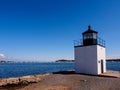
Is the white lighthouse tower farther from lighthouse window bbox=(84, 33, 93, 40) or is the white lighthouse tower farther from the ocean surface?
the ocean surface

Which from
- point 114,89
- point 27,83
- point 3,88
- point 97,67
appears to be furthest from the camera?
point 97,67

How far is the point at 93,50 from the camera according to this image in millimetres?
19953

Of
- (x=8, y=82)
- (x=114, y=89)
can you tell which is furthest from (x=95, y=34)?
(x=8, y=82)

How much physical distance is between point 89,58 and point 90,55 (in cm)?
44

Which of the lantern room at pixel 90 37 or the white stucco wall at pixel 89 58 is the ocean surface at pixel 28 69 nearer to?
the white stucco wall at pixel 89 58

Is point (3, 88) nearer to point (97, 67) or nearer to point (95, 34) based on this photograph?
point (97, 67)

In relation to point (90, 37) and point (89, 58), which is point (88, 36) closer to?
point (90, 37)

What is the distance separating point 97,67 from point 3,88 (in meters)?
11.9

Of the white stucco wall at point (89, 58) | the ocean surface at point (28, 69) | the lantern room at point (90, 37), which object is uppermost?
the lantern room at point (90, 37)

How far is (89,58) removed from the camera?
66.5 ft

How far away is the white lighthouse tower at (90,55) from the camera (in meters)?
19.8

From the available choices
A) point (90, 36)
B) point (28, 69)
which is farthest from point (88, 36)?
→ point (28, 69)

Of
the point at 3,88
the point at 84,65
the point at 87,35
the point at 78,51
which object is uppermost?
the point at 87,35

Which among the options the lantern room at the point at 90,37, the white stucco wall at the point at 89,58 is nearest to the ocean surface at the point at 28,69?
the white stucco wall at the point at 89,58
